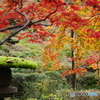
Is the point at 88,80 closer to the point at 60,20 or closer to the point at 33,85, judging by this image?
the point at 33,85

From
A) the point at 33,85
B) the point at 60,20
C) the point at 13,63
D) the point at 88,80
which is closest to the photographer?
the point at 13,63

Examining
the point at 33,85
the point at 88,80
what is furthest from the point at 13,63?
the point at 88,80

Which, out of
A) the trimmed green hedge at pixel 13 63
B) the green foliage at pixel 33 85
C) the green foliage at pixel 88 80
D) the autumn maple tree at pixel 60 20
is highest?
the autumn maple tree at pixel 60 20

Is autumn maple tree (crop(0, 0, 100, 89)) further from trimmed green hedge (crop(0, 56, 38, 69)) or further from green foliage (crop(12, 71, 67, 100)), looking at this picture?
trimmed green hedge (crop(0, 56, 38, 69))

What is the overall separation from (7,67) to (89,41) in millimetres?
3712

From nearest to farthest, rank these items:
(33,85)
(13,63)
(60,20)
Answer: (13,63) < (60,20) < (33,85)

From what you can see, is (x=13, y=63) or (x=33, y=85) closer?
(x=13, y=63)

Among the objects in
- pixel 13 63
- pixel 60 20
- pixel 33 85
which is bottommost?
pixel 33 85

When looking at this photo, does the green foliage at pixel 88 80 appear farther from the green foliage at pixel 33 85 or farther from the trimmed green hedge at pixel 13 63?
the trimmed green hedge at pixel 13 63

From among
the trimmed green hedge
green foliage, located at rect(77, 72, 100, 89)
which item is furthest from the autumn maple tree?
green foliage, located at rect(77, 72, 100, 89)

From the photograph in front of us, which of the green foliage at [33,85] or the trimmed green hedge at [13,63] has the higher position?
the trimmed green hedge at [13,63]

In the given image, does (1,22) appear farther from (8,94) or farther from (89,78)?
(89,78)

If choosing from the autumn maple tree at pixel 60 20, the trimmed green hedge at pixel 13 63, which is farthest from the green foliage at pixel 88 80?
the trimmed green hedge at pixel 13 63

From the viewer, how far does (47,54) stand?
7715 mm
